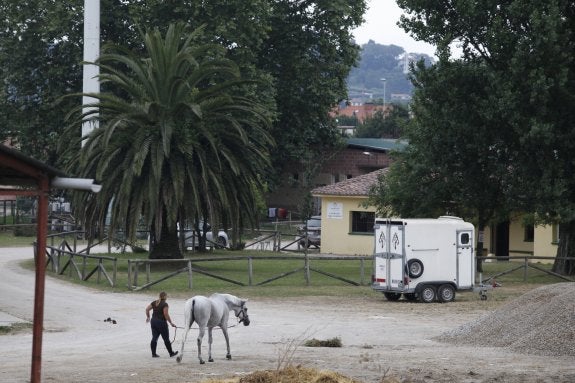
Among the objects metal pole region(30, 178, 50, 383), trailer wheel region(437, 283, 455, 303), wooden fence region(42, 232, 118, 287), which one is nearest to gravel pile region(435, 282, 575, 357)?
trailer wheel region(437, 283, 455, 303)

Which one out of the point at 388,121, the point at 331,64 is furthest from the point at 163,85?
the point at 388,121

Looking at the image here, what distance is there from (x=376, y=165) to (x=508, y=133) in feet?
131

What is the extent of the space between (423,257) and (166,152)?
33.7ft

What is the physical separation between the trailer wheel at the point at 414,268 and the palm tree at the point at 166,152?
29.2 ft

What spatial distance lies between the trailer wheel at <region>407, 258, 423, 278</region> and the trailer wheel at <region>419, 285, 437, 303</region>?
0.59 meters

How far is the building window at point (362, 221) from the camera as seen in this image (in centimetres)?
6078

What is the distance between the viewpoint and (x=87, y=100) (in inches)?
2243

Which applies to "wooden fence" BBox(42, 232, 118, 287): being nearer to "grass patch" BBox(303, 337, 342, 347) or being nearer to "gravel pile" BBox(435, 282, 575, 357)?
"grass patch" BBox(303, 337, 342, 347)

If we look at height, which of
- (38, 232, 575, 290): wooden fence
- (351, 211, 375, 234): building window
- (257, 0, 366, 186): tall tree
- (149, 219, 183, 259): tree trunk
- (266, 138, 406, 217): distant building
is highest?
(257, 0, 366, 186): tall tree

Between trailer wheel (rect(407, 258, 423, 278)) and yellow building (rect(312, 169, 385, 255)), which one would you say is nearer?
trailer wheel (rect(407, 258, 423, 278))

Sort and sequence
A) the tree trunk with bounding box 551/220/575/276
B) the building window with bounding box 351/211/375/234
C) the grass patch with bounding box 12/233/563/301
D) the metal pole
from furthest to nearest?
the building window with bounding box 351/211/375/234 < the tree trunk with bounding box 551/220/575/276 < the grass patch with bounding box 12/233/563/301 < the metal pole

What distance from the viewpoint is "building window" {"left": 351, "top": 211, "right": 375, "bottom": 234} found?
60781 mm

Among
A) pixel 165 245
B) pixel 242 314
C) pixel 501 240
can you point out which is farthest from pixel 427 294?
pixel 501 240

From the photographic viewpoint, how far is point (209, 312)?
2206 cm
